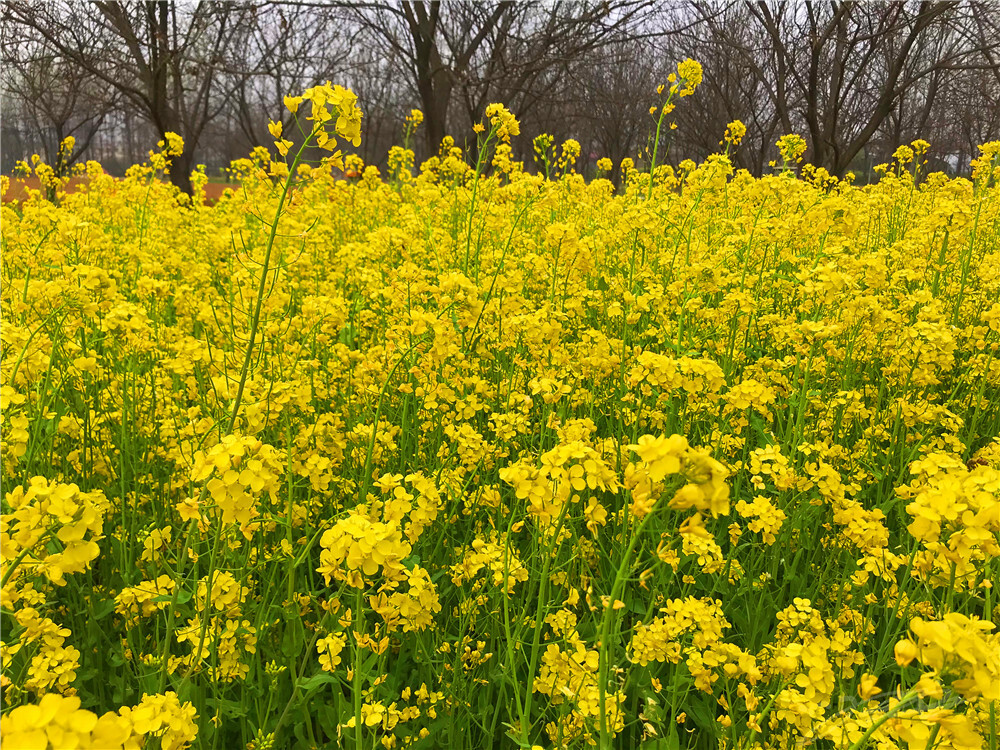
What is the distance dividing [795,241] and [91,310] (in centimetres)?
437

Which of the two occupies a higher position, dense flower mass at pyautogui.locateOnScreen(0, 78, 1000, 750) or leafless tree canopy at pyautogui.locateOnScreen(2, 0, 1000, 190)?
leafless tree canopy at pyautogui.locateOnScreen(2, 0, 1000, 190)

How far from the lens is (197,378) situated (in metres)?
2.89

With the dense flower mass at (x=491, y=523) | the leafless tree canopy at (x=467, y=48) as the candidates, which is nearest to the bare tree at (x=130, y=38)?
the leafless tree canopy at (x=467, y=48)

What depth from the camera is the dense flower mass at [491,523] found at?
1298mm

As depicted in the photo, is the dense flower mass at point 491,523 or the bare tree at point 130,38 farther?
the bare tree at point 130,38

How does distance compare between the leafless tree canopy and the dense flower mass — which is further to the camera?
the leafless tree canopy

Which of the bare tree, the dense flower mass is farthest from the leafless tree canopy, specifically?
the dense flower mass

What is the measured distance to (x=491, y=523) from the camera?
6.89 ft

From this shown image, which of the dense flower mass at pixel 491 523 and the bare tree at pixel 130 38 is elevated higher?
the bare tree at pixel 130 38

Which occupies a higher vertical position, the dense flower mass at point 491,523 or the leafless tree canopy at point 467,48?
the leafless tree canopy at point 467,48

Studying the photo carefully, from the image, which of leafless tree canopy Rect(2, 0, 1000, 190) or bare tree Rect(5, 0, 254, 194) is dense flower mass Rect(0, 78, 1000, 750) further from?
bare tree Rect(5, 0, 254, 194)

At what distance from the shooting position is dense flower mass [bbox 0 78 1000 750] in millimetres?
1298

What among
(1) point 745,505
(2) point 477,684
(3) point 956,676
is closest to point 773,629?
(1) point 745,505

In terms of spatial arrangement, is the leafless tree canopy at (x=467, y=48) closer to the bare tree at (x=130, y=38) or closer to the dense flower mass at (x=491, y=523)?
the bare tree at (x=130, y=38)
